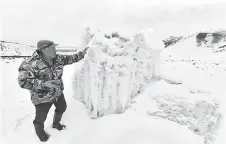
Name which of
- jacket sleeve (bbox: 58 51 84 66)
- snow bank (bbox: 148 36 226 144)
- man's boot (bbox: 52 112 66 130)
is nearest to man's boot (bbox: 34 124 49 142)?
man's boot (bbox: 52 112 66 130)

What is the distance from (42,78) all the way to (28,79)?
20 centimetres

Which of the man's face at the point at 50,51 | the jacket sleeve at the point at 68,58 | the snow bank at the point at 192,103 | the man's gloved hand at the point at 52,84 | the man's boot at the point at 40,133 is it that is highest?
the man's face at the point at 50,51

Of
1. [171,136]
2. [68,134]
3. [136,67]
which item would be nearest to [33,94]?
[68,134]

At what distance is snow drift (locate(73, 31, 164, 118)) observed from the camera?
3852 mm

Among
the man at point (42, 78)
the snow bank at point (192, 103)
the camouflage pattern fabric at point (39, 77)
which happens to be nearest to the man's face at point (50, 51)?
the man at point (42, 78)

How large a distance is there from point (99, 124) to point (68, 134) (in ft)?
1.63

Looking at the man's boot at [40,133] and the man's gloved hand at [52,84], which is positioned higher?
the man's gloved hand at [52,84]

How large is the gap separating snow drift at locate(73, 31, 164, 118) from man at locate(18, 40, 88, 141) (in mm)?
637

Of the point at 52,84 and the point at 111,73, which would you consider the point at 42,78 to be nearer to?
the point at 52,84

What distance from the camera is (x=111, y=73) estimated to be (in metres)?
3.85

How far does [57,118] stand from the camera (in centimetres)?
365

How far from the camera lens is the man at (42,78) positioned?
10.2 ft

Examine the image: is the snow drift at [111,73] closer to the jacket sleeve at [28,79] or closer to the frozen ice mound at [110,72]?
the frozen ice mound at [110,72]

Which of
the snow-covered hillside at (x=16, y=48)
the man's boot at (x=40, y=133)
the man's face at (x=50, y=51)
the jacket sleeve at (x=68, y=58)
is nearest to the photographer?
the man's face at (x=50, y=51)
